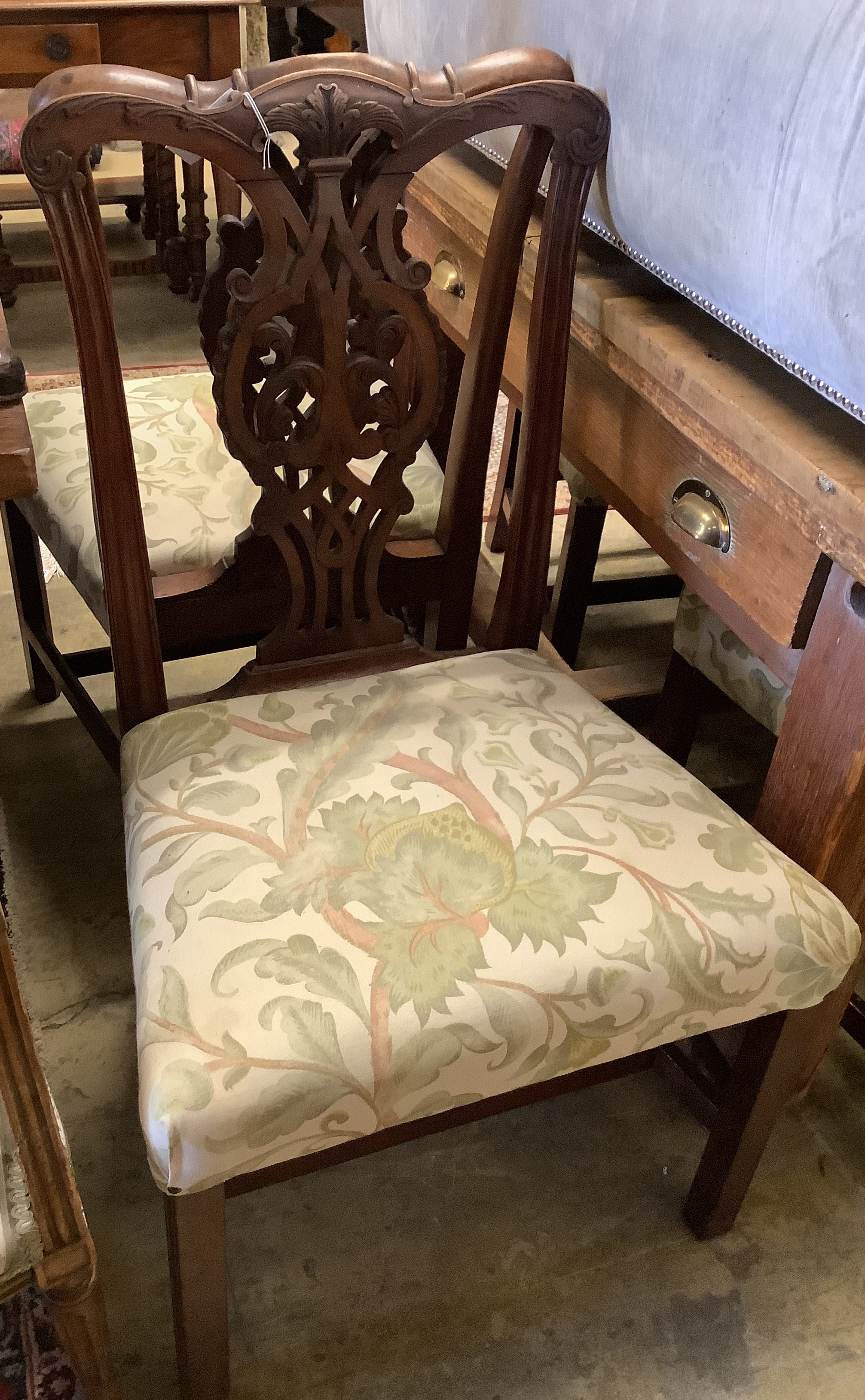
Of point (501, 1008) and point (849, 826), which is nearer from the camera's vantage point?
point (501, 1008)

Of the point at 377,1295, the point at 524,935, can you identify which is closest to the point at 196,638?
the point at 524,935

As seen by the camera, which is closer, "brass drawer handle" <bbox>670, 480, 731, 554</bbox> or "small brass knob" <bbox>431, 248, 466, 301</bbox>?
"brass drawer handle" <bbox>670, 480, 731, 554</bbox>

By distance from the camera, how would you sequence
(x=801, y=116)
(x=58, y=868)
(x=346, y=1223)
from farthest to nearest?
(x=58, y=868)
(x=346, y=1223)
(x=801, y=116)

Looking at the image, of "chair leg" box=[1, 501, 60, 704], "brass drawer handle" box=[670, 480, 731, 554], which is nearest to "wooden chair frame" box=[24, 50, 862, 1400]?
"brass drawer handle" box=[670, 480, 731, 554]

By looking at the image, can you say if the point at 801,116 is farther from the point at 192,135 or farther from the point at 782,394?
the point at 192,135

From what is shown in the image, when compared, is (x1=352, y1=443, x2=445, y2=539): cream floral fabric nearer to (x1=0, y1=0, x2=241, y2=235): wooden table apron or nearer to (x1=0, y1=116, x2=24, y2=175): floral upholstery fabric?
(x1=0, y1=0, x2=241, y2=235): wooden table apron

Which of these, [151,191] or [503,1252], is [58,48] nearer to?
[151,191]

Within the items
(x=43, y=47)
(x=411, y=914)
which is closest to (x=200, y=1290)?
(x=411, y=914)

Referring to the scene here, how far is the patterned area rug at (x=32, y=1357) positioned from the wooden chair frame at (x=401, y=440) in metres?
0.12

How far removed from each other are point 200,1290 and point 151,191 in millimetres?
2734

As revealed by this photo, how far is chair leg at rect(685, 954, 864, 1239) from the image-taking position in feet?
2.90

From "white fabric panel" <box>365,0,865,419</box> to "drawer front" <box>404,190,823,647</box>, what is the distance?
3.8 inches

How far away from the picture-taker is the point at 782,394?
79 centimetres

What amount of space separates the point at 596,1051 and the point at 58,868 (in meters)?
0.82
